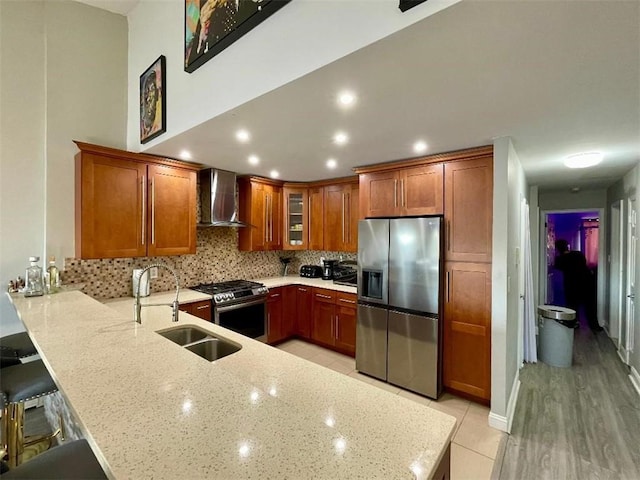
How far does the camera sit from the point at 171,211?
10.2 ft

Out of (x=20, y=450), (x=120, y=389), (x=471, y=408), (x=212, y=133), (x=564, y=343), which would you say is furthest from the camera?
(x=564, y=343)

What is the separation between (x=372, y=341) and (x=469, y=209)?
1704 millimetres

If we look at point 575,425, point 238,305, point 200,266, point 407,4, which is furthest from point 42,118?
point 575,425

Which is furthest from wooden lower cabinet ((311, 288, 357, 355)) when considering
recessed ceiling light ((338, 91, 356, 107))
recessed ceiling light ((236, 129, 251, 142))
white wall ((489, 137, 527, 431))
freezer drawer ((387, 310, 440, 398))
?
recessed ceiling light ((338, 91, 356, 107))

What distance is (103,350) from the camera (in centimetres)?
129

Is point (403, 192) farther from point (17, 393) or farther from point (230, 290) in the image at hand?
point (17, 393)

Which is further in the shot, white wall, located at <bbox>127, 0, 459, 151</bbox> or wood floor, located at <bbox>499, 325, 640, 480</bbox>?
wood floor, located at <bbox>499, 325, 640, 480</bbox>

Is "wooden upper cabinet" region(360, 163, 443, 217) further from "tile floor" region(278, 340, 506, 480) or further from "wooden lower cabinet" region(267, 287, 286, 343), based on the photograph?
"tile floor" region(278, 340, 506, 480)

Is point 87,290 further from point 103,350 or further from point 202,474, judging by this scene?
point 202,474

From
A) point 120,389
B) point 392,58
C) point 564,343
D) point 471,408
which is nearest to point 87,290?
point 120,389

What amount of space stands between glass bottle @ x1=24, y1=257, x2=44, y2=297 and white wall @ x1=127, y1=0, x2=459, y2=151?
4.53 feet

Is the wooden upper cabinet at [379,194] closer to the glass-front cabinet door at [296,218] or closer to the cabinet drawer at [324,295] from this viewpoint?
the cabinet drawer at [324,295]

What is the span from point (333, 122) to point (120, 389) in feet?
6.27

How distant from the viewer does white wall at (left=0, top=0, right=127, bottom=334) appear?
2.52 m
